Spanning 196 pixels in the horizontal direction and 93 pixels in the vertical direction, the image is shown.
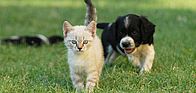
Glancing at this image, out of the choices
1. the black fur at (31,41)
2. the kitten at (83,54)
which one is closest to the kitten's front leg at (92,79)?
the kitten at (83,54)

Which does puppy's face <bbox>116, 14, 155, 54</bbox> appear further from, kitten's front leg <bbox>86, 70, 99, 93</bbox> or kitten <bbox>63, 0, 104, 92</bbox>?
kitten's front leg <bbox>86, 70, 99, 93</bbox>

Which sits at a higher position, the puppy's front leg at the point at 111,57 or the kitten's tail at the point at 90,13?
the kitten's tail at the point at 90,13

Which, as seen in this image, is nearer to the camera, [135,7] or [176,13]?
[176,13]

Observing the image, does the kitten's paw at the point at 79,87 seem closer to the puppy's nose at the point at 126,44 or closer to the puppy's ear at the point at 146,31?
the puppy's nose at the point at 126,44

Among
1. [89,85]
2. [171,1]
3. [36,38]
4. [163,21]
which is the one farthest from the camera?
[171,1]

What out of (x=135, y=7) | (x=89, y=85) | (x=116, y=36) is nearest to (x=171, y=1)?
(x=135, y=7)

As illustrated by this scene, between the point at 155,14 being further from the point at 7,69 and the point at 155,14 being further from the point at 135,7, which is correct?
the point at 7,69

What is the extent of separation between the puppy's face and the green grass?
37 centimetres

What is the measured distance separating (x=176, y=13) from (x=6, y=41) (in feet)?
19.5

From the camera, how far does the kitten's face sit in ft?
22.8

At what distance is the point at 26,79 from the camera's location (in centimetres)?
788

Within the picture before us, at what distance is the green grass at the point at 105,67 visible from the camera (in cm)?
718

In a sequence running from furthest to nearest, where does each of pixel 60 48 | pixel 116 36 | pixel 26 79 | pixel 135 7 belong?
pixel 135 7 < pixel 60 48 < pixel 116 36 < pixel 26 79

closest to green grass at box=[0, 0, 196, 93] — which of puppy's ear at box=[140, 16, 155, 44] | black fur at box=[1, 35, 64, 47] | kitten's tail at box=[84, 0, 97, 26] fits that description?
black fur at box=[1, 35, 64, 47]
